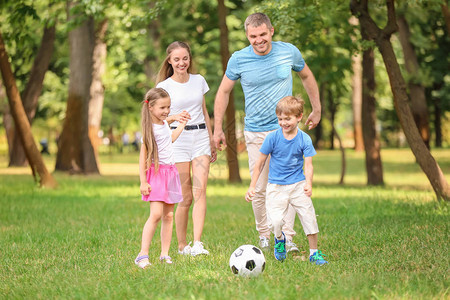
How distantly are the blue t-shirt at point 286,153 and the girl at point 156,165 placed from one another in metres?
0.96

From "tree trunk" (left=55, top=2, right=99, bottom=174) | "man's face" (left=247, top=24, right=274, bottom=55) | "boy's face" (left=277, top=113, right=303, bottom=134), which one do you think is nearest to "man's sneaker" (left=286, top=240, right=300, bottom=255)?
"boy's face" (left=277, top=113, right=303, bottom=134)

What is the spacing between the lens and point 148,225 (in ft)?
21.1

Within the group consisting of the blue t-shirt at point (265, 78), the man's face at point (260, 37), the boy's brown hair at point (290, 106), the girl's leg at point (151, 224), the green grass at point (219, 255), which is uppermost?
the man's face at point (260, 37)

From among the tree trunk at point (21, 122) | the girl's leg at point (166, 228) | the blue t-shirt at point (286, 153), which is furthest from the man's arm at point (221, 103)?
the tree trunk at point (21, 122)

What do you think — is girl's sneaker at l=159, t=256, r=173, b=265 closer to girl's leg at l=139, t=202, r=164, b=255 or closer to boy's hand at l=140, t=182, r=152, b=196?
girl's leg at l=139, t=202, r=164, b=255

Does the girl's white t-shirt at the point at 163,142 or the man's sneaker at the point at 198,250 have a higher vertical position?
the girl's white t-shirt at the point at 163,142

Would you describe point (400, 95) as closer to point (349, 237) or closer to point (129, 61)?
point (349, 237)

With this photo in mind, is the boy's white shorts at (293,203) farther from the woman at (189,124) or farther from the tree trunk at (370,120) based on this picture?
the tree trunk at (370,120)

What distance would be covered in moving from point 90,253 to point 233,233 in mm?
2166

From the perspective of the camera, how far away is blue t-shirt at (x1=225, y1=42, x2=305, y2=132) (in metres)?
6.89

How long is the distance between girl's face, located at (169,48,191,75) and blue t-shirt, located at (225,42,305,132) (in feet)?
1.69

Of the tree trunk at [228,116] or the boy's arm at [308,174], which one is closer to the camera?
the boy's arm at [308,174]

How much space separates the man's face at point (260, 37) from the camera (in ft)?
22.0

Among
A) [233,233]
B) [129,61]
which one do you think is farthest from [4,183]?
[129,61]
